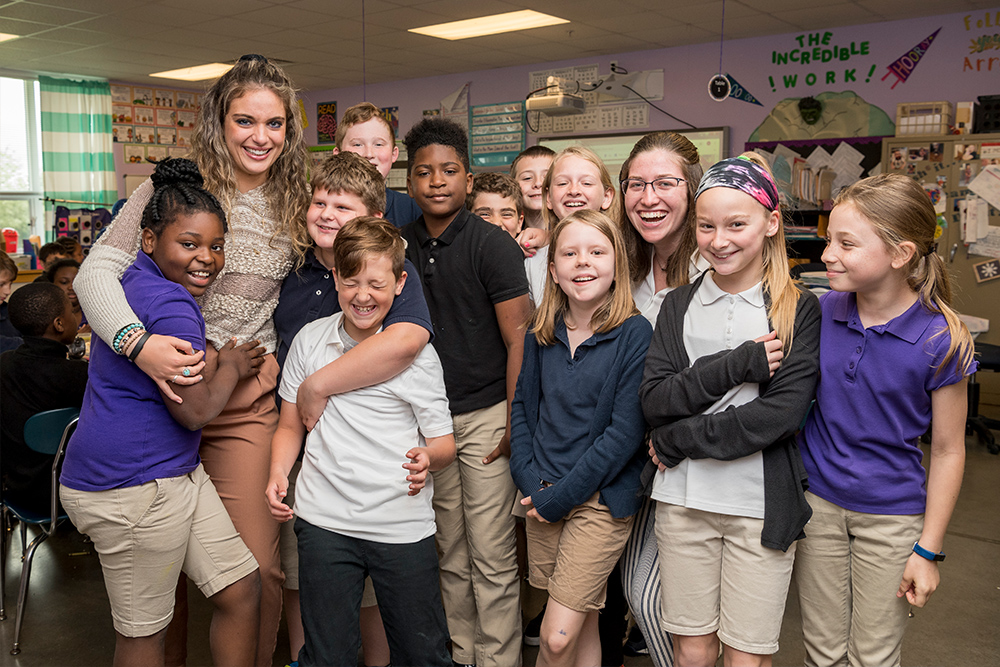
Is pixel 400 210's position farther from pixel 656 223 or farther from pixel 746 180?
pixel 746 180

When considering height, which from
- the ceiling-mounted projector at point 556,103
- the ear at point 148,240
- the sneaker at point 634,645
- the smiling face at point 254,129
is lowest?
the sneaker at point 634,645

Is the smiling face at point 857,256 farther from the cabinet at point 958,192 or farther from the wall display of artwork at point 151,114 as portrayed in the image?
the wall display of artwork at point 151,114

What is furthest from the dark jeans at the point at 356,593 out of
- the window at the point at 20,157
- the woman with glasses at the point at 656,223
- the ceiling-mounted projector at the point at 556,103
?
the window at the point at 20,157

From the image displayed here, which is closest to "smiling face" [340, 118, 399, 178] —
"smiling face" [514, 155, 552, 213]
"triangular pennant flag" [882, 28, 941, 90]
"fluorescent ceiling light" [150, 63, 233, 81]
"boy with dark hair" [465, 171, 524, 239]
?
"boy with dark hair" [465, 171, 524, 239]

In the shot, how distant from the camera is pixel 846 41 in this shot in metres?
6.28

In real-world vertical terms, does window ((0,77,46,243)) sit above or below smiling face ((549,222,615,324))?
above

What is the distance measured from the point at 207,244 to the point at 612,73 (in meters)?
6.63

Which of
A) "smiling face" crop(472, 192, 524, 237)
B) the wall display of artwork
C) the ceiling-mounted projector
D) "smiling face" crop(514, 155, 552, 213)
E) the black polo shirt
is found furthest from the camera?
the wall display of artwork

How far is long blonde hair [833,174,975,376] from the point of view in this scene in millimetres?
1473

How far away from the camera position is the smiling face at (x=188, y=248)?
1634mm

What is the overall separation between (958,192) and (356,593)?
565 cm

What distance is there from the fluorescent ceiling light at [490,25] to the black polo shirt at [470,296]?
441 centimetres

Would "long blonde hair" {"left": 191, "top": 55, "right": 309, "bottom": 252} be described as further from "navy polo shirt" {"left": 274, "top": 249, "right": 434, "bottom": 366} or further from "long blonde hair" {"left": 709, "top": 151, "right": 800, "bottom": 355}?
"long blonde hair" {"left": 709, "top": 151, "right": 800, "bottom": 355}

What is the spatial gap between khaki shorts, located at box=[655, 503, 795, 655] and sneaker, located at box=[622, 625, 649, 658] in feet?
2.79
